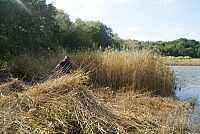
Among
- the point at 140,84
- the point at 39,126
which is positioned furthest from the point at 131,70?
the point at 39,126

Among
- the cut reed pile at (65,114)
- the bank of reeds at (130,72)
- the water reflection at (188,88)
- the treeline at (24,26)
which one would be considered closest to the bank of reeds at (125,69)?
the bank of reeds at (130,72)

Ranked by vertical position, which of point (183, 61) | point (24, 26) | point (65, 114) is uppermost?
point (24, 26)

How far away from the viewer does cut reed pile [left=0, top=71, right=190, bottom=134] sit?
20.6 feet

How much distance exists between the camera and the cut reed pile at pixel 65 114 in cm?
627

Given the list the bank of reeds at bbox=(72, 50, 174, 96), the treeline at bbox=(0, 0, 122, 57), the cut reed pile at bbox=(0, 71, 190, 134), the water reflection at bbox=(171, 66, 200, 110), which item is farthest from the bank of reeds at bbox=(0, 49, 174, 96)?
the cut reed pile at bbox=(0, 71, 190, 134)

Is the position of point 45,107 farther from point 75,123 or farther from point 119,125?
point 119,125

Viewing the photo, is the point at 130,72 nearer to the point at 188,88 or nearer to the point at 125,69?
the point at 125,69

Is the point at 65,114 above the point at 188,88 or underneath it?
above

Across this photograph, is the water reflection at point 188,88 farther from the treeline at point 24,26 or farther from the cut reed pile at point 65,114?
the cut reed pile at point 65,114

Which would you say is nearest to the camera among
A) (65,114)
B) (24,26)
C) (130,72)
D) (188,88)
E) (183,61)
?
(65,114)

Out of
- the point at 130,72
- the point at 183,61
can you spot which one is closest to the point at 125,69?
the point at 130,72

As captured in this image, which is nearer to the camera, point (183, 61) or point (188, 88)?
point (188, 88)

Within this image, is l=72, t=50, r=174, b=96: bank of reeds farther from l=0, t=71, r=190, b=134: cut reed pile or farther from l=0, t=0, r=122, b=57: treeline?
l=0, t=71, r=190, b=134: cut reed pile

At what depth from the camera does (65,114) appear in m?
6.87
